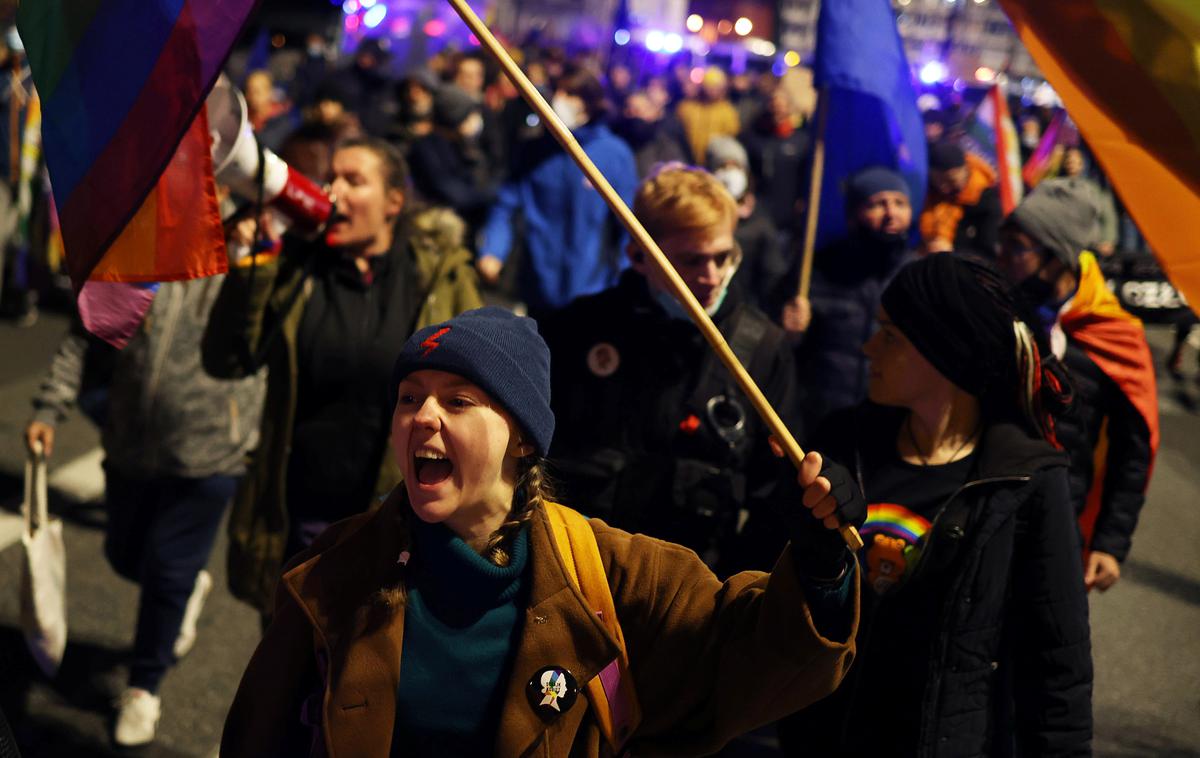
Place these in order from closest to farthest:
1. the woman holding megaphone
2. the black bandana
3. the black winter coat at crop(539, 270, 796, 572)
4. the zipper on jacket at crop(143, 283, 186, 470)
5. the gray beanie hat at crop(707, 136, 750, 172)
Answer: the black bandana
the black winter coat at crop(539, 270, 796, 572)
the woman holding megaphone
the zipper on jacket at crop(143, 283, 186, 470)
the gray beanie hat at crop(707, 136, 750, 172)

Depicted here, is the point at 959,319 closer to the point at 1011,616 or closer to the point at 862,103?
the point at 1011,616

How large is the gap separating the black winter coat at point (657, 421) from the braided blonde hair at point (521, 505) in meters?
1.12

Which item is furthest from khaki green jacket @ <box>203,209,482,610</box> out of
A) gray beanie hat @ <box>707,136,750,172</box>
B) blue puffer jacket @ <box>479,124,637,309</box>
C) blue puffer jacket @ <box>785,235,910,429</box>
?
gray beanie hat @ <box>707,136,750,172</box>

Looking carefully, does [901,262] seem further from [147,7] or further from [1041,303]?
[147,7]

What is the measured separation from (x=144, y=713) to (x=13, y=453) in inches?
121

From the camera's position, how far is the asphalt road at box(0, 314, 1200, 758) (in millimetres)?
4637

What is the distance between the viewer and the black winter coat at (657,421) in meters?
3.63

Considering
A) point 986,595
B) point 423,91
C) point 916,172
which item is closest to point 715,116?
point 423,91

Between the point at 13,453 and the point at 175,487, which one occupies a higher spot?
the point at 175,487

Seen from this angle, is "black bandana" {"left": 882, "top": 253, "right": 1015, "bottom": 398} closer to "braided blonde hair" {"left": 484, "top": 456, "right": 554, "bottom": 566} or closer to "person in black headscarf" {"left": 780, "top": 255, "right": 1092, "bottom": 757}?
"person in black headscarf" {"left": 780, "top": 255, "right": 1092, "bottom": 757}

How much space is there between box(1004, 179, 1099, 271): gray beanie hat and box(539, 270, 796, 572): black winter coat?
1314 millimetres

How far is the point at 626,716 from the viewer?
2316 mm

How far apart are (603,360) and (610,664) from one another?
1544 mm

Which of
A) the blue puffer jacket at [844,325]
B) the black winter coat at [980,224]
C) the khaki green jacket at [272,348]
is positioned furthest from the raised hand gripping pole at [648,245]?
the black winter coat at [980,224]
